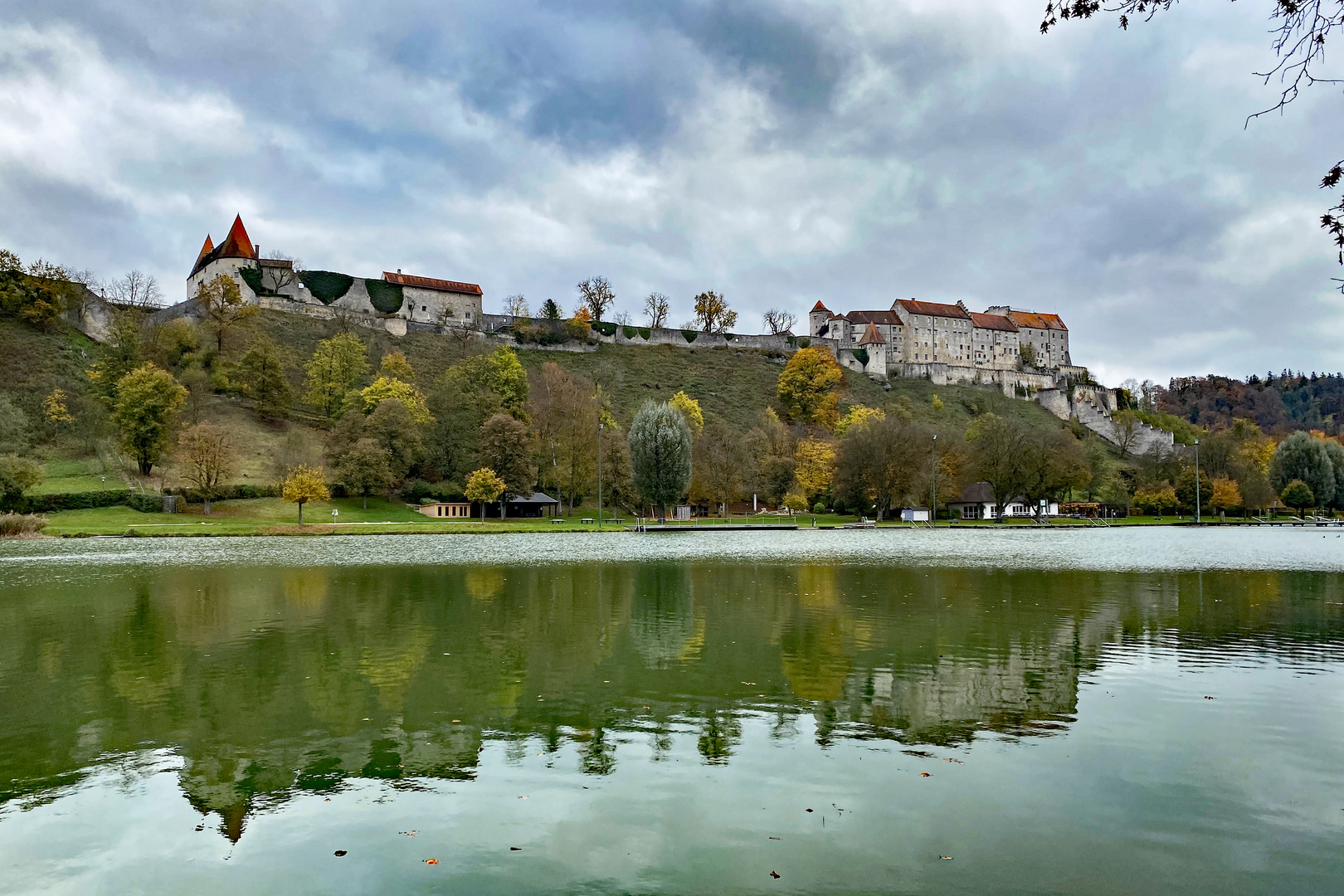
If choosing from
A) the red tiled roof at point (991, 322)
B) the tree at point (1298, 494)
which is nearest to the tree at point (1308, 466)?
the tree at point (1298, 494)

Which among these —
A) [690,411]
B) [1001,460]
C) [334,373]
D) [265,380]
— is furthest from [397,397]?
[1001,460]

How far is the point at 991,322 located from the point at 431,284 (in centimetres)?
9618

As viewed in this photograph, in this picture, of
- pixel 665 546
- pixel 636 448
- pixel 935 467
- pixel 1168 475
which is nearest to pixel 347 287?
pixel 636 448

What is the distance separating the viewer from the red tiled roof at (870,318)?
483ft

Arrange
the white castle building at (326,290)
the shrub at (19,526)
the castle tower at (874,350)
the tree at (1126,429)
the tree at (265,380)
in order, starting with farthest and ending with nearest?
the castle tower at (874,350), the tree at (1126,429), the white castle building at (326,290), the tree at (265,380), the shrub at (19,526)

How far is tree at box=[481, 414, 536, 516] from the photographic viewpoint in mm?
72062

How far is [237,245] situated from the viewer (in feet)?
355

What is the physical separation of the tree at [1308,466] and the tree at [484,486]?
242 feet

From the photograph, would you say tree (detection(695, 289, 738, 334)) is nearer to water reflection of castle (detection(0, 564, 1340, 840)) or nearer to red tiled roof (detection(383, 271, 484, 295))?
red tiled roof (detection(383, 271, 484, 295))

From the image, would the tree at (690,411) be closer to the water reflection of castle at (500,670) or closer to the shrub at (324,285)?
the shrub at (324,285)

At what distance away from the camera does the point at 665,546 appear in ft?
139

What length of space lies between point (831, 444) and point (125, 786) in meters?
80.8

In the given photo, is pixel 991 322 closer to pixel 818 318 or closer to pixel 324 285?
pixel 818 318

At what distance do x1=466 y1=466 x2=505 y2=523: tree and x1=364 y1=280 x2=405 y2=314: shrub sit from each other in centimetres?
5274
